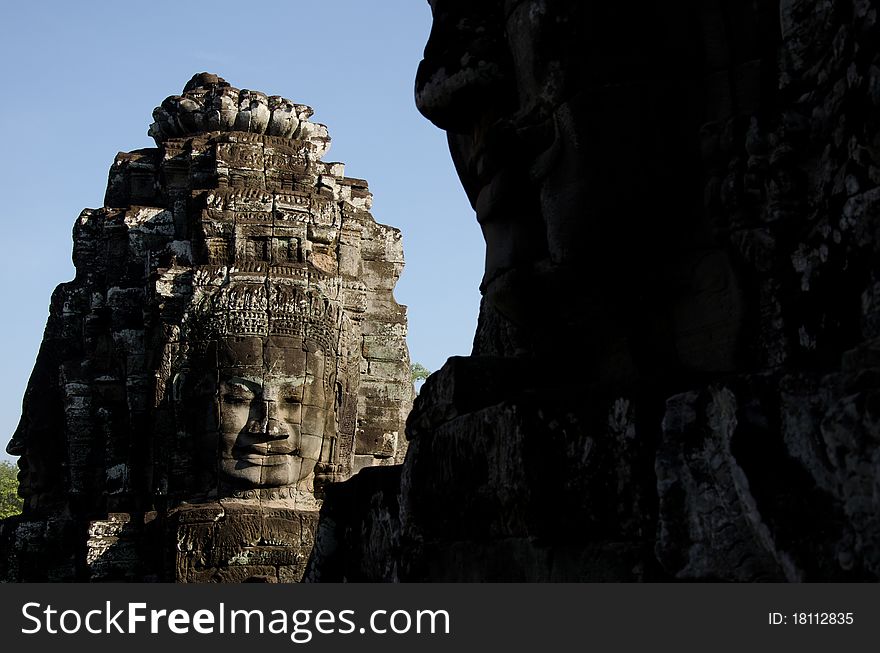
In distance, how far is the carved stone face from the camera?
1211 cm

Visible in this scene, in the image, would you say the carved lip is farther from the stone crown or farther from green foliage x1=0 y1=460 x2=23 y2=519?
green foliage x1=0 y1=460 x2=23 y2=519

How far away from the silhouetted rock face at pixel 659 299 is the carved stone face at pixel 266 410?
8.52 m

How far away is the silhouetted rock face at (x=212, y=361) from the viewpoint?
12.1 metres

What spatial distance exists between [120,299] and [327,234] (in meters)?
2.52

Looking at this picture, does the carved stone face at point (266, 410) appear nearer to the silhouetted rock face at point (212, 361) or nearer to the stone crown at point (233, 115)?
the silhouetted rock face at point (212, 361)

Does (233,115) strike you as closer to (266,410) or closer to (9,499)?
(266,410)

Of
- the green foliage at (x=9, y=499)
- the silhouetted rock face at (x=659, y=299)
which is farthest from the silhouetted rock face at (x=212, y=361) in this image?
the green foliage at (x=9, y=499)

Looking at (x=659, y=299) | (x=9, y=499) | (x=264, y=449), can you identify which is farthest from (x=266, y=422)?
(x=9, y=499)

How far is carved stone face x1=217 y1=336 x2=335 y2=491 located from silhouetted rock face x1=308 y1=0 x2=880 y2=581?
335 inches

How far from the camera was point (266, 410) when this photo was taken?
12109 millimetres

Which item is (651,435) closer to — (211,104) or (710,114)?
(710,114)

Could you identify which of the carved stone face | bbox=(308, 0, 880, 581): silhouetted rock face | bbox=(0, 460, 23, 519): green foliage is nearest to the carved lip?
the carved stone face

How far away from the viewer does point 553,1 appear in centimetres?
308

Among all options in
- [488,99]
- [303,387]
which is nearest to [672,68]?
[488,99]
